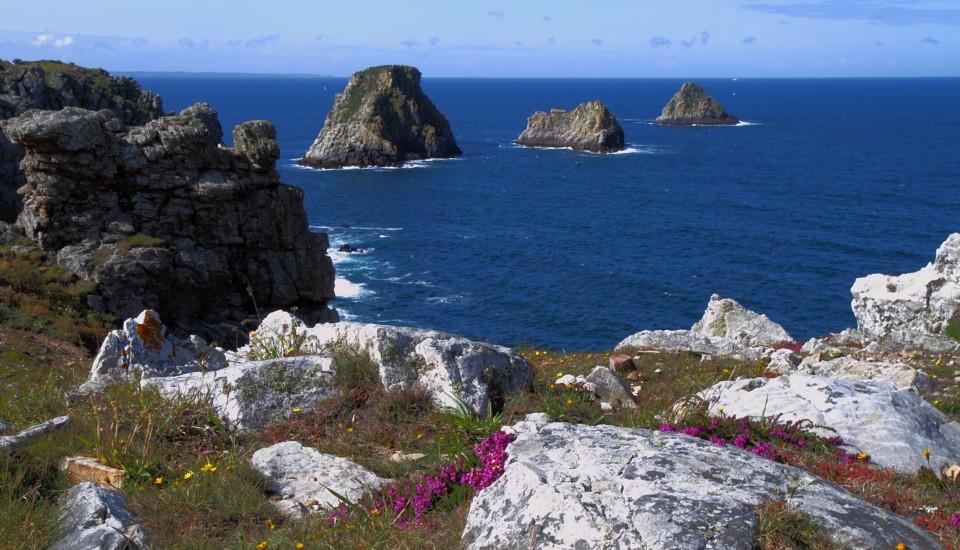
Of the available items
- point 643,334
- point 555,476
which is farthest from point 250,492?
point 643,334

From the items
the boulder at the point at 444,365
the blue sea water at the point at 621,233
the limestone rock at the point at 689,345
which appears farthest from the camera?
the blue sea water at the point at 621,233

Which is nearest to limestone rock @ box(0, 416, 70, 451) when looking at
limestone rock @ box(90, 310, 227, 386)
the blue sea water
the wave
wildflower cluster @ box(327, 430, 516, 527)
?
limestone rock @ box(90, 310, 227, 386)

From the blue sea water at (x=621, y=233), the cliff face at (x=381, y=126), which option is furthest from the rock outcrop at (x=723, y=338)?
the cliff face at (x=381, y=126)

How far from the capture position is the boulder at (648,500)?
575 cm

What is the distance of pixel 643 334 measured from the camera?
24906mm

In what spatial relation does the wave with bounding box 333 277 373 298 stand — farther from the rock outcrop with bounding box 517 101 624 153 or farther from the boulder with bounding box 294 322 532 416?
the rock outcrop with bounding box 517 101 624 153

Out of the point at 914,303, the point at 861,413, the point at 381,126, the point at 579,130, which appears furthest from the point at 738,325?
the point at 579,130

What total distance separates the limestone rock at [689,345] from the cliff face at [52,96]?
5644cm

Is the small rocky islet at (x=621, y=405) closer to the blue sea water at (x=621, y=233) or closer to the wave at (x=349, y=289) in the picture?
the blue sea water at (x=621, y=233)

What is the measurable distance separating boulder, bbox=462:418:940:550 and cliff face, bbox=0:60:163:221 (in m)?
66.2

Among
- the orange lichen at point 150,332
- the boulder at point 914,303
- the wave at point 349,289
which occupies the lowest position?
the wave at point 349,289

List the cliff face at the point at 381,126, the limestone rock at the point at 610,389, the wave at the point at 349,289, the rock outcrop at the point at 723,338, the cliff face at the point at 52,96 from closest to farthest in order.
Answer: the limestone rock at the point at 610,389 < the rock outcrop at the point at 723,338 < the cliff face at the point at 52,96 < the wave at the point at 349,289 < the cliff face at the point at 381,126

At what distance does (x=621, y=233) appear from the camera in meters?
89.2

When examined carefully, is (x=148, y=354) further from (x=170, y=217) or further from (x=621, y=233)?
(x=621, y=233)
